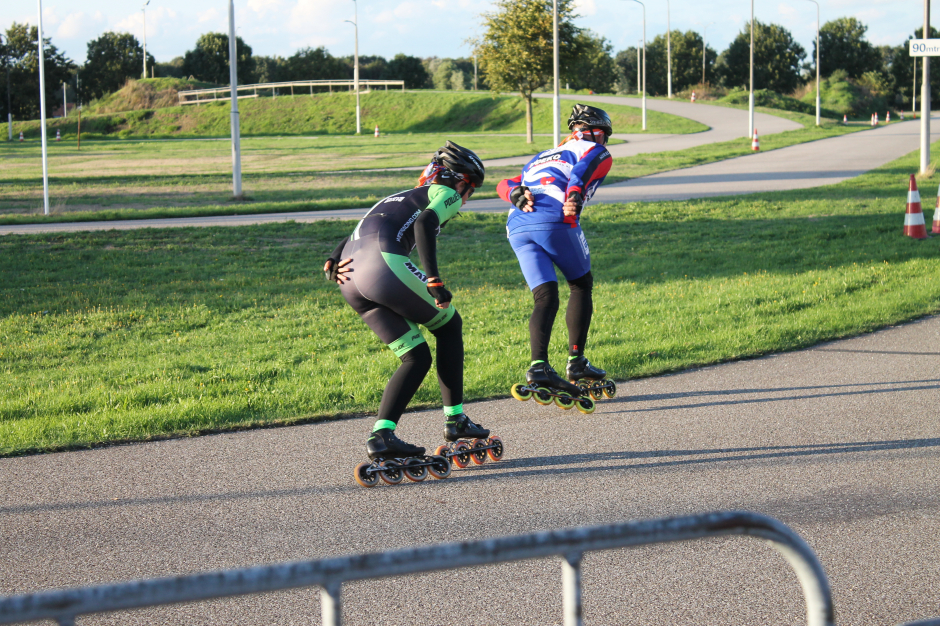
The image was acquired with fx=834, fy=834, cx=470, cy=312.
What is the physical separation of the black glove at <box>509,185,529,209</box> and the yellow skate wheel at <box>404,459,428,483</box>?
2.30 meters

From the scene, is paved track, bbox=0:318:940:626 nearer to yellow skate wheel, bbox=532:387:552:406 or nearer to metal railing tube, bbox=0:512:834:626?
yellow skate wheel, bbox=532:387:552:406

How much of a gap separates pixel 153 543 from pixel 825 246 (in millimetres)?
12107

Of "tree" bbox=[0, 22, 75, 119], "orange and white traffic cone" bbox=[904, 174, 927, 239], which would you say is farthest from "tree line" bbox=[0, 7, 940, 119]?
"orange and white traffic cone" bbox=[904, 174, 927, 239]

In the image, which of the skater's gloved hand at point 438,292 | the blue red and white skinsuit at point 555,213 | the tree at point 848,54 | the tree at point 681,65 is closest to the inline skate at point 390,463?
the skater's gloved hand at point 438,292

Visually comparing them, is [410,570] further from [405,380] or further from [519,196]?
[519,196]

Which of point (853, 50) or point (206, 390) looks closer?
point (206, 390)

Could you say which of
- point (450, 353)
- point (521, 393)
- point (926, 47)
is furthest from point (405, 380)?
point (926, 47)

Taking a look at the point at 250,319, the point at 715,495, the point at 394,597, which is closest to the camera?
the point at 394,597

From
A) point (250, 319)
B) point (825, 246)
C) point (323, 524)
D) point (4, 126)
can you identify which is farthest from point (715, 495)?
point (4, 126)

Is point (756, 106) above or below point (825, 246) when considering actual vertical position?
above

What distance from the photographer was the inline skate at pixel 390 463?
4758 millimetres

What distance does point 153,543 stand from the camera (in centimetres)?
398

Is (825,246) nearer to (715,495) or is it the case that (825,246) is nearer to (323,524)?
(715,495)

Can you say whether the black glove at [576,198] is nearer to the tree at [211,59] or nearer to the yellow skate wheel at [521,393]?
the yellow skate wheel at [521,393]
